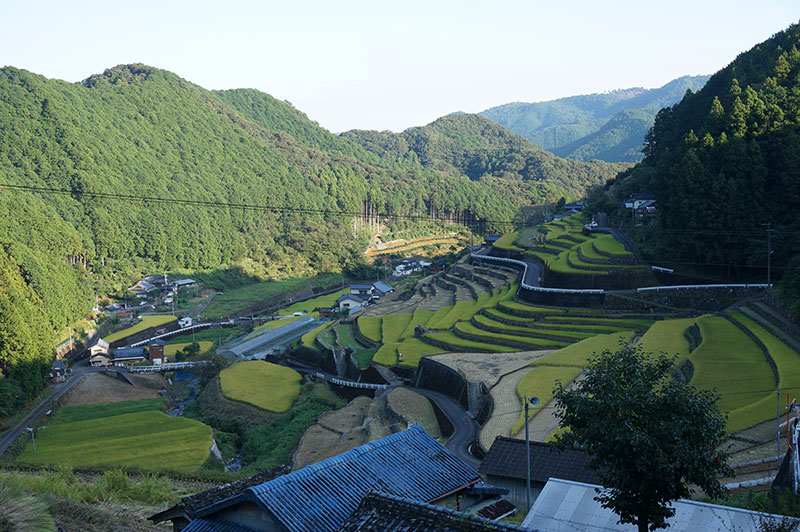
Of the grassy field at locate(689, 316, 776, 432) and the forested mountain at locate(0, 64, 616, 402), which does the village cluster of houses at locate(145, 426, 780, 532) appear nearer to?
the grassy field at locate(689, 316, 776, 432)

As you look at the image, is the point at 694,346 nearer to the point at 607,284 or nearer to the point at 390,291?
the point at 607,284

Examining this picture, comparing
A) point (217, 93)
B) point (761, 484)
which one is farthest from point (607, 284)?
point (217, 93)

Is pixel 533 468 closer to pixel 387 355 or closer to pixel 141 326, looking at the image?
pixel 387 355

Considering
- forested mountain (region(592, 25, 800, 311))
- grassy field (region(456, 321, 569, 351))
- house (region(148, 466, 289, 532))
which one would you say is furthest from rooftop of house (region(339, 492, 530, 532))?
forested mountain (region(592, 25, 800, 311))

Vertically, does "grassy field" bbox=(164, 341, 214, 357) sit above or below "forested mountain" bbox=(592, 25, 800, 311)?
below

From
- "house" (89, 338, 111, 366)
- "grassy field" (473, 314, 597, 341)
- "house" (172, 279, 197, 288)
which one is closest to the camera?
"grassy field" (473, 314, 597, 341)

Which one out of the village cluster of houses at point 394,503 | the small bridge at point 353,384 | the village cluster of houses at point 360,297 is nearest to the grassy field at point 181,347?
the village cluster of houses at point 360,297
